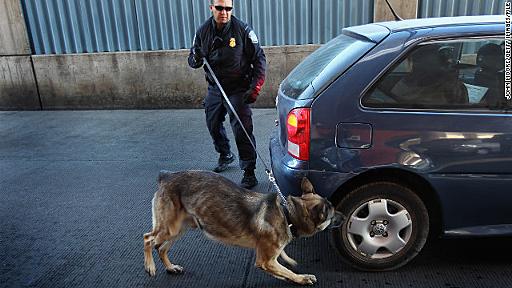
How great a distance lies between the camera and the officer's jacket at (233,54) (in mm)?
4348

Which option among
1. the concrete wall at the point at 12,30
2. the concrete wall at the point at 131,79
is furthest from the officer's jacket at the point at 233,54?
the concrete wall at the point at 12,30

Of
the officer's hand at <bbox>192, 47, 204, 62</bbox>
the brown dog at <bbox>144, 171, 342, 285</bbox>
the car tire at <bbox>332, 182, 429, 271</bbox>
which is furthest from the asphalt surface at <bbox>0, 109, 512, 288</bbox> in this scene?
the officer's hand at <bbox>192, 47, 204, 62</bbox>

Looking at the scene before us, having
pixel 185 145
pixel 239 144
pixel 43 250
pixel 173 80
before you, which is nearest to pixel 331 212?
pixel 239 144

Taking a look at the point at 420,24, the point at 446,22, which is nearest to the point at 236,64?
the point at 420,24

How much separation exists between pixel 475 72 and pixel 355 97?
2.80ft

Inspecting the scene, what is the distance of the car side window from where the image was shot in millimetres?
2777

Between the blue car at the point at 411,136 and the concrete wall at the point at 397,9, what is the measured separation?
452 centimetres

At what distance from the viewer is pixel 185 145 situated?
6.04 metres

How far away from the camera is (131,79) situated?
7.95m

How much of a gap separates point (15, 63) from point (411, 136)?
26.3ft

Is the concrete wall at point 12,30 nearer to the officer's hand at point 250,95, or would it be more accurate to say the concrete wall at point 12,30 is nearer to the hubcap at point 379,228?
the officer's hand at point 250,95

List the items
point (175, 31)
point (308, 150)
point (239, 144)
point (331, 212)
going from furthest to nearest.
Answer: point (175, 31)
point (239, 144)
point (308, 150)
point (331, 212)

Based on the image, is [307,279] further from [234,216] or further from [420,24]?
[420,24]

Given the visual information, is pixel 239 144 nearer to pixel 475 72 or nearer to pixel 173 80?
pixel 475 72
